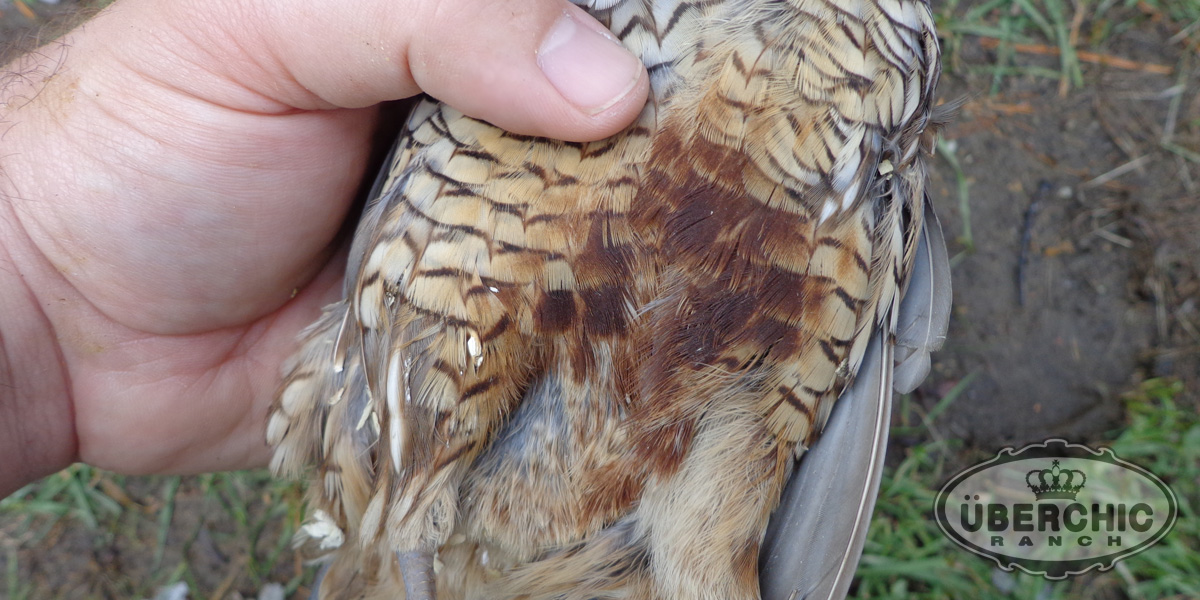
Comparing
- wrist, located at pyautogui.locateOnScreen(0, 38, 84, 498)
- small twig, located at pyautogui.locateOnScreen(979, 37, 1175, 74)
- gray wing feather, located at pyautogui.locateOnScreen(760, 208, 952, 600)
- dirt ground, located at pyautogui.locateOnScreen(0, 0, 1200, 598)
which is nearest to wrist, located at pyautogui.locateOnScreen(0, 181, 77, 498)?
wrist, located at pyautogui.locateOnScreen(0, 38, 84, 498)

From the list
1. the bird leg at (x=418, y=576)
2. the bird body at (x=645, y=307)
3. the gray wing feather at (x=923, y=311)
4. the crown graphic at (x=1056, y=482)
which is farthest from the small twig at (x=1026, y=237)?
the bird leg at (x=418, y=576)

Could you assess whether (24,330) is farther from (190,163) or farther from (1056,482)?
(1056,482)

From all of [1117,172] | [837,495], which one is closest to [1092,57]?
[1117,172]

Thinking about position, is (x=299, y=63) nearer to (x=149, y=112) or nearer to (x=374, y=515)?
(x=149, y=112)

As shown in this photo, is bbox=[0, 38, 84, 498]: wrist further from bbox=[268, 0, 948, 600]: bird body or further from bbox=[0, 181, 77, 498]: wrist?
bbox=[268, 0, 948, 600]: bird body

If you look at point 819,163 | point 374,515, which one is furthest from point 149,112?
point 819,163
